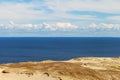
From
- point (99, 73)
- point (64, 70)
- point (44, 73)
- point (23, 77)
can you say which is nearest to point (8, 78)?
point (23, 77)

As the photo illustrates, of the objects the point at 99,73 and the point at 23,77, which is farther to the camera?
the point at 99,73

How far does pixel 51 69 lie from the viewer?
5156 centimetres

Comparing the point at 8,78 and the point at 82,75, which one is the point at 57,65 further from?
the point at 8,78

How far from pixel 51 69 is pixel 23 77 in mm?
5348

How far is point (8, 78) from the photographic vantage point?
4828 centimetres

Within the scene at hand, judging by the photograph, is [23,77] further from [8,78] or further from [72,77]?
[72,77]

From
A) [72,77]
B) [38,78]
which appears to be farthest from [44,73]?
[72,77]

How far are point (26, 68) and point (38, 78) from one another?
14.9 feet

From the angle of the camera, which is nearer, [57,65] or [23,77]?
[23,77]

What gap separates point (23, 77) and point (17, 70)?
2.82 metres

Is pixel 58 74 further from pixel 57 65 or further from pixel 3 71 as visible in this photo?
pixel 3 71

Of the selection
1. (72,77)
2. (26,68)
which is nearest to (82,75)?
(72,77)

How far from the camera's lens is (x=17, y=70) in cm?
5103

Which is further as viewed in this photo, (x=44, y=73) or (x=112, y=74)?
(x=112, y=74)
